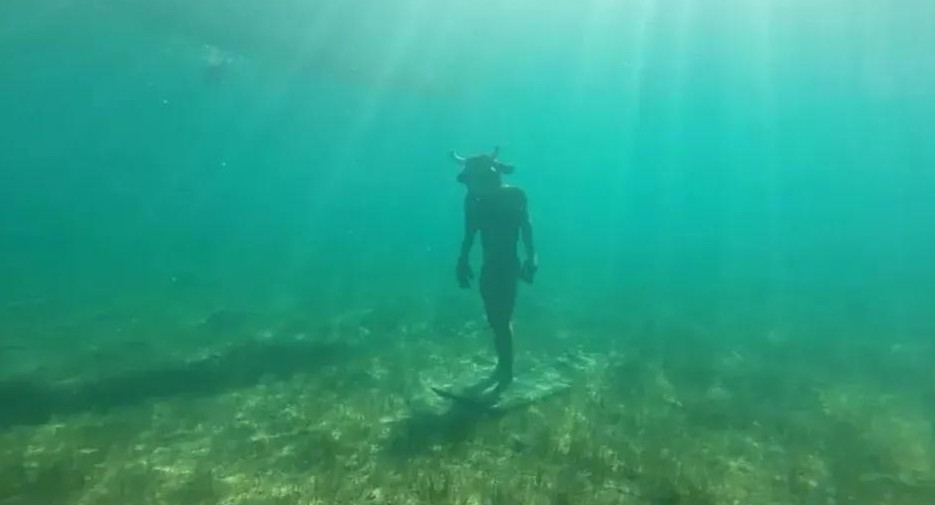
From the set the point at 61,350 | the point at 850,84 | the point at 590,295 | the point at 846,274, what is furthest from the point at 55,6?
the point at 850,84

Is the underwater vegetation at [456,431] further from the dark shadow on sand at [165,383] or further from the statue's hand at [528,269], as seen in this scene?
the statue's hand at [528,269]

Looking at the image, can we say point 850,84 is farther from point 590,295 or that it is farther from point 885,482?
point 885,482

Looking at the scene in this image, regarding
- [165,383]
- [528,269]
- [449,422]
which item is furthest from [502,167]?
[165,383]

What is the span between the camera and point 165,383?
14.1 m

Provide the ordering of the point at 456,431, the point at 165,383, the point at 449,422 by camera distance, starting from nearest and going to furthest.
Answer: the point at 456,431, the point at 449,422, the point at 165,383

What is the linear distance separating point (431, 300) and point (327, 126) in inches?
3762

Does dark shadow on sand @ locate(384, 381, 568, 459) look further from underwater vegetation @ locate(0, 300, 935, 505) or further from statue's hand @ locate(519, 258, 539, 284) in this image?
statue's hand @ locate(519, 258, 539, 284)

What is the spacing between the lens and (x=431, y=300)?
25.8 m

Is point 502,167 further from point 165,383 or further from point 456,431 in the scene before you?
point 165,383

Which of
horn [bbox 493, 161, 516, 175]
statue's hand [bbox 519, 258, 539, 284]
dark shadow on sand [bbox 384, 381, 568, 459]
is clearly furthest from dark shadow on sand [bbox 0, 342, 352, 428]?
horn [bbox 493, 161, 516, 175]

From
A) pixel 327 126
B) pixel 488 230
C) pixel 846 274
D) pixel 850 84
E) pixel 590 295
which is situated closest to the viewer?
pixel 488 230

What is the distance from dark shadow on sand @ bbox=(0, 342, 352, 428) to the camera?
1246 centimetres

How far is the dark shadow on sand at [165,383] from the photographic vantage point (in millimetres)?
12456

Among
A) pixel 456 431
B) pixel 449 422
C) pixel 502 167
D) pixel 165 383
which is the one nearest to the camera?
pixel 456 431
